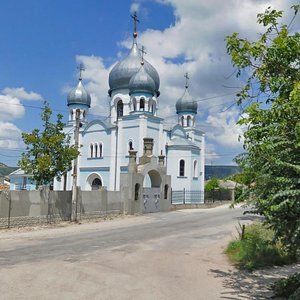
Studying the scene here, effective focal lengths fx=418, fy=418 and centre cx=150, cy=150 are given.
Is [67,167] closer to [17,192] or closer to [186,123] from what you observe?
[17,192]

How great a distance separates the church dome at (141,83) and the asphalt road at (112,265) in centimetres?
2581

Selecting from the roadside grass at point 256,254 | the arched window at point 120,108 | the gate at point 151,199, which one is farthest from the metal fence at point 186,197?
the roadside grass at point 256,254

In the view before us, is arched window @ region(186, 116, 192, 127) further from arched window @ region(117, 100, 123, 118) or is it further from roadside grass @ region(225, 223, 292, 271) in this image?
roadside grass @ region(225, 223, 292, 271)

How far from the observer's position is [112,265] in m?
10.4

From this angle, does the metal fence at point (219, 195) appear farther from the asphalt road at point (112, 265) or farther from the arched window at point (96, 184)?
the asphalt road at point (112, 265)

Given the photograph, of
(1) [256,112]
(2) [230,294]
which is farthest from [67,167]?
(1) [256,112]

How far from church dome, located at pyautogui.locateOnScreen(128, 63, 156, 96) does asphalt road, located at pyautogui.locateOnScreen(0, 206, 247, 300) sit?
2581 cm

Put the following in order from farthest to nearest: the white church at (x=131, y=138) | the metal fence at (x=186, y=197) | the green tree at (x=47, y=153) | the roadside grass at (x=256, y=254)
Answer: the white church at (x=131, y=138) → the metal fence at (x=186, y=197) → the green tree at (x=47, y=153) → the roadside grass at (x=256, y=254)

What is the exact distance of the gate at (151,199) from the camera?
98.9ft

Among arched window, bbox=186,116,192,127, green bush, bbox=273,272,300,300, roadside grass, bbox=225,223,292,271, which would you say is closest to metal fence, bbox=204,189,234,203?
arched window, bbox=186,116,192,127

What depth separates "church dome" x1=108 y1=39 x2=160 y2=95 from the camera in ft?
153

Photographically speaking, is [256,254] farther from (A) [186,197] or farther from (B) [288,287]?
(A) [186,197]

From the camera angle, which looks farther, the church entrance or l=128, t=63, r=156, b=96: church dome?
l=128, t=63, r=156, b=96: church dome

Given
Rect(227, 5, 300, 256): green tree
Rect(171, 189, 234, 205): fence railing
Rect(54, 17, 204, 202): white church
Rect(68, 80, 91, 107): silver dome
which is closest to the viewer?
Rect(227, 5, 300, 256): green tree
